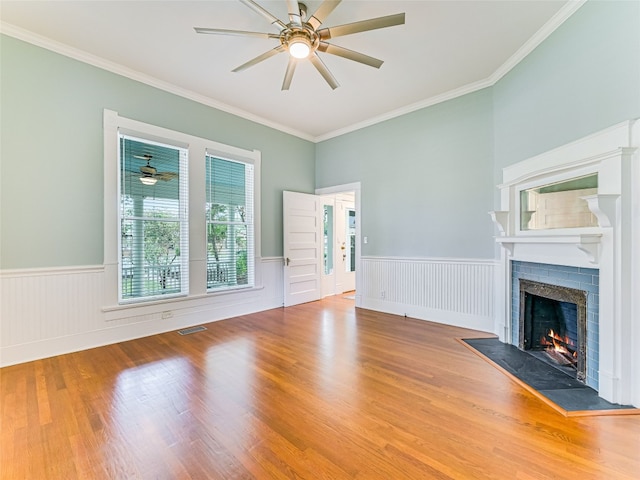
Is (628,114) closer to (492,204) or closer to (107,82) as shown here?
(492,204)

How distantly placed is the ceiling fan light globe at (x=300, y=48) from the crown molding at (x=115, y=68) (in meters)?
2.28

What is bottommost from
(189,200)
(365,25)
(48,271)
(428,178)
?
(48,271)

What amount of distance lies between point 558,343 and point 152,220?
16.5 ft

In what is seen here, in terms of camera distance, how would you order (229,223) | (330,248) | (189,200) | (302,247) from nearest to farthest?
(189,200) < (229,223) < (302,247) < (330,248)

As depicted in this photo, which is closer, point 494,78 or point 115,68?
point 115,68

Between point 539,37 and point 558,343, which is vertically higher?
point 539,37

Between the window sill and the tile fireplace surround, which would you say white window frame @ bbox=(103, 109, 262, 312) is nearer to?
the window sill

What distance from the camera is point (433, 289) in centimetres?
433

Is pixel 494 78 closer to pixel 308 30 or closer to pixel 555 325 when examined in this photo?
pixel 308 30

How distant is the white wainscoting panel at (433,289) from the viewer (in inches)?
151

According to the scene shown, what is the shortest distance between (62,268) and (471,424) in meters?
4.19

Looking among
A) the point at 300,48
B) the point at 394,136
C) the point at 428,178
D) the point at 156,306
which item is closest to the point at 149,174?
the point at 156,306

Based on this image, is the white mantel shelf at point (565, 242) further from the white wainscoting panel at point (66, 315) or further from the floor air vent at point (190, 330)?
the white wainscoting panel at point (66, 315)

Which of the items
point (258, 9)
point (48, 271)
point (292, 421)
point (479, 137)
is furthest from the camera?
point (479, 137)
